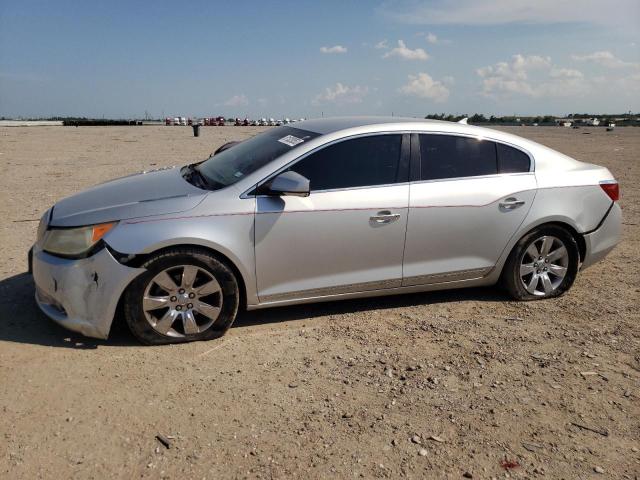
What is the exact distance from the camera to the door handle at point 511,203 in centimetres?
472

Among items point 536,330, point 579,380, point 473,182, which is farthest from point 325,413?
point 473,182

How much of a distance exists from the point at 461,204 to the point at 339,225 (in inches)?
43.6

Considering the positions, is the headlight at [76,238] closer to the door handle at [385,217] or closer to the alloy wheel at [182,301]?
the alloy wheel at [182,301]

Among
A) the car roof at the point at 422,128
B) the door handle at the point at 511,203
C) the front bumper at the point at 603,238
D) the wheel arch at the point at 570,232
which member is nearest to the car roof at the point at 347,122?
the car roof at the point at 422,128

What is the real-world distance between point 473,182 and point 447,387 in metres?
1.90

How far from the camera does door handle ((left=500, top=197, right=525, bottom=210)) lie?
4.72 m

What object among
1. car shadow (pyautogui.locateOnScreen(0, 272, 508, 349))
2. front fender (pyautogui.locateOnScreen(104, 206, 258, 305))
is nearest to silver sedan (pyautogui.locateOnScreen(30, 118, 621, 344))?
front fender (pyautogui.locateOnScreen(104, 206, 258, 305))

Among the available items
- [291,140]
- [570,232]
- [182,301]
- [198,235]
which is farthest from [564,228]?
[182,301]

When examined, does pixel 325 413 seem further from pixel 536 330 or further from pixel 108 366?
pixel 536 330

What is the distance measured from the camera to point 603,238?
17.1ft

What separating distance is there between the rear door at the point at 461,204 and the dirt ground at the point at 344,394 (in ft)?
1.55

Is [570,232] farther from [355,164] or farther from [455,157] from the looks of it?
[355,164]

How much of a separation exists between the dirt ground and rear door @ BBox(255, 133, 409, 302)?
15.9 inches

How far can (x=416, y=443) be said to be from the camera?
9.65 ft
